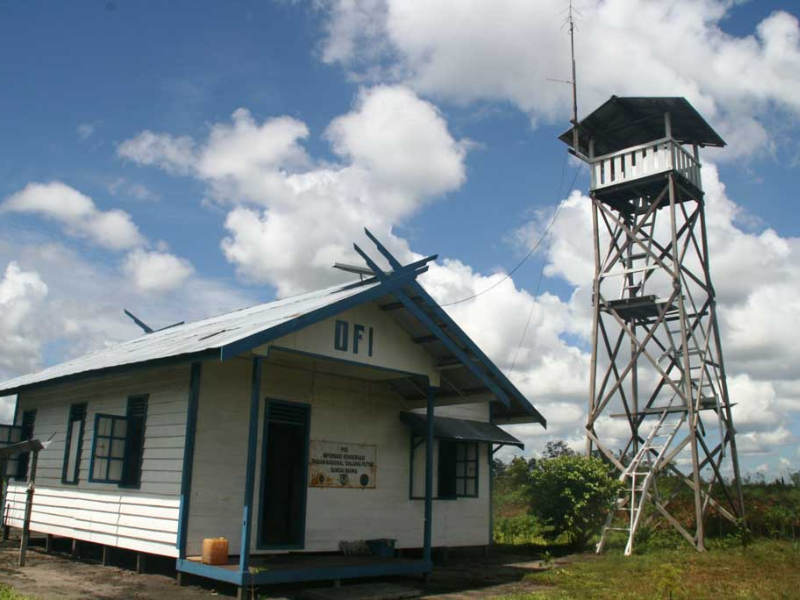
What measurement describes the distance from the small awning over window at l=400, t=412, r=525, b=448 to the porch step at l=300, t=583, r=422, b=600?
357 cm

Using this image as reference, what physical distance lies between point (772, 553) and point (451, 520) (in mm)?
6271

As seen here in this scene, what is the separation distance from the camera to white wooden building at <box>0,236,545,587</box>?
35.0 feet

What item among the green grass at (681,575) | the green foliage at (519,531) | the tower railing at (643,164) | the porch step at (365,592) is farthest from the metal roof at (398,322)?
the tower railing at (643,164)

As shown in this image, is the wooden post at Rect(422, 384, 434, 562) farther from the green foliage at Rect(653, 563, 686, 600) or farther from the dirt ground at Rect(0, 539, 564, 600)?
the green foliage at Rect(653, 563, 686, 600)

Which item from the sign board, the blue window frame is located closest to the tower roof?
the sign board

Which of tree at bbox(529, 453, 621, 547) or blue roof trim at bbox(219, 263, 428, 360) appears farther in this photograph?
tree at bbox(529, 453, 621, 547)

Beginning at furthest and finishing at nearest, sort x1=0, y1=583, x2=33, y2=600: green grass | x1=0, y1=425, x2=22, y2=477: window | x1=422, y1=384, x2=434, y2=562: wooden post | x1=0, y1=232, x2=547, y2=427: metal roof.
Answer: x1=0, y1=425, x2=22, y2=477: window, x1=422, y1=384, x2=434, y2=562: wooden post, x1=0, y1=232, x2=547, y2=427: metal roof, x1=0, y1=583, x2=33, y2=600: green grass

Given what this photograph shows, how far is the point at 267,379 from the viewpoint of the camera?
12.1 metres

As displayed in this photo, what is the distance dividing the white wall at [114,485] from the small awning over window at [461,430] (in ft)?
15.1

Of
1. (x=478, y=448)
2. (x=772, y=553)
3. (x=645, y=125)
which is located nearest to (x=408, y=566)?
(x=478, y=448)

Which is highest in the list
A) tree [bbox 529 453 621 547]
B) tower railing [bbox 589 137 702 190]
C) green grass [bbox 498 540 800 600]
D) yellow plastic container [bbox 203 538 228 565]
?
tower railing [bbox 589 137 702 190]

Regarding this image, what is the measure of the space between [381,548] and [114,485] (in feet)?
Answer: 14.9

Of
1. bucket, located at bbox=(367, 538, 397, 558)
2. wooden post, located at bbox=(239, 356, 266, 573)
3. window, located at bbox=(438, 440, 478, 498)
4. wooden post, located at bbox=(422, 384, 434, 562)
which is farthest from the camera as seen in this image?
window, located at bbox=(438, 440, 478, 498)

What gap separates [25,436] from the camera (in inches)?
634
